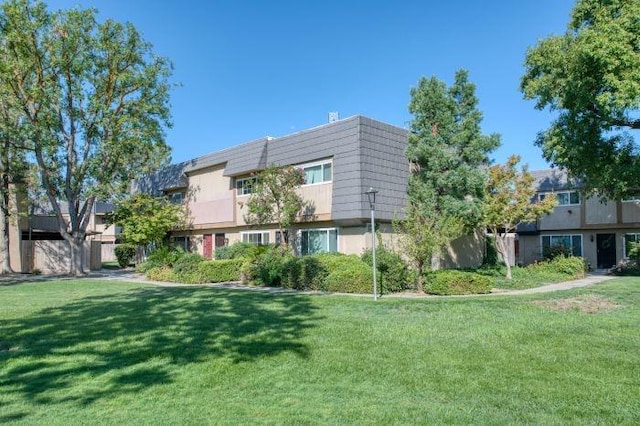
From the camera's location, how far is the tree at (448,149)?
789 inches

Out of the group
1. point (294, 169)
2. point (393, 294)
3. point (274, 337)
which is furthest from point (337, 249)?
point (274, 337)

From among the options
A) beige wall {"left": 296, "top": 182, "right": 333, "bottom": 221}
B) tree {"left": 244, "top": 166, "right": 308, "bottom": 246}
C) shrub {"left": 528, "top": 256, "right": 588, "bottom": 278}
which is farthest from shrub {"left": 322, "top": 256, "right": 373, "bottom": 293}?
shrub {"left": 528, "top": 256, "right": 588, "bottom": 278}

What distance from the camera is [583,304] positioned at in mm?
12016

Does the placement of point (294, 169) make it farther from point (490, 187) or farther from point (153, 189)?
point (153, 189)

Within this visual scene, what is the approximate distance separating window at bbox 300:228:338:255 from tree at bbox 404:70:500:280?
3695 millimetres

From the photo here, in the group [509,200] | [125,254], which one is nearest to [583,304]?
[509,200]

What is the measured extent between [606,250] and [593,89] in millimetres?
16306

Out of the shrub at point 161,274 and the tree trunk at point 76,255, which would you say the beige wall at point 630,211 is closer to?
the shrub at point 161,274

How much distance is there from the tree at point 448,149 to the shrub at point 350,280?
5.18 m

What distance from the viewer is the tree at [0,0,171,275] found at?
2419 cm

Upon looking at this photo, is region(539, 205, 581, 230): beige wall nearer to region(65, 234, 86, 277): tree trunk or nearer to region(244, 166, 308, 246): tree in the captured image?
region(244, 166, 308, 246): tree

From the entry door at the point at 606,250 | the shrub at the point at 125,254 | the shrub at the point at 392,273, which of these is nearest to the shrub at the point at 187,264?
the shrub at the point at 392,273

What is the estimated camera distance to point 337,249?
69.2 ft

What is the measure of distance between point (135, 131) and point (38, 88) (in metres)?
5.18
